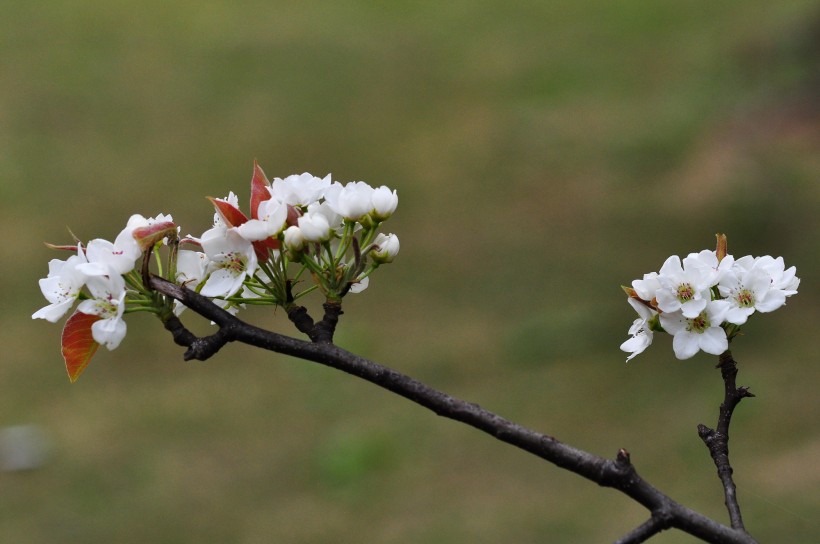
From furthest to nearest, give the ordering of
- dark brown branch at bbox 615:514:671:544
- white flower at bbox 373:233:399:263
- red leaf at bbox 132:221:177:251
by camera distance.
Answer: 1. white flower at bbox 373:233:399:263
2. red leaf at bbox 132:221:177:251
3. dark brown branch at bbox 615:514:671:544

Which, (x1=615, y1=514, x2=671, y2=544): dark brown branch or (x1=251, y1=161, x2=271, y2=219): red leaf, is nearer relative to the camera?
(x1=615, y1=514, x2=671, y2=544): dark brown branch

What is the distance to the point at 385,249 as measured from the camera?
875mm

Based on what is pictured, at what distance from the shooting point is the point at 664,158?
5066 millimetres

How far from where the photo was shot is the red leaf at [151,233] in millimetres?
733

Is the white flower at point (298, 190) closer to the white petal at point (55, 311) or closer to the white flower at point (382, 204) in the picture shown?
the white flower at point (382, 204)

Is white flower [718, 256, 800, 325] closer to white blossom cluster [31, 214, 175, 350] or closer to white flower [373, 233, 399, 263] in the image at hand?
white flower [373, 233, 399, 263]

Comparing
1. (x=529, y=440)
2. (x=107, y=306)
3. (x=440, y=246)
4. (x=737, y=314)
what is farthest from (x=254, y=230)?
(x=440, y=246)

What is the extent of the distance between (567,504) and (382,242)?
2919 mm

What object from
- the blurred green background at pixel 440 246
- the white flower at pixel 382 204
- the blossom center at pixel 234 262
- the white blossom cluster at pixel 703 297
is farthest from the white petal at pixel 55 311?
the blurred green background at pixel 440 246

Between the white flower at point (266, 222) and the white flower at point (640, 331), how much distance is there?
0.27 m

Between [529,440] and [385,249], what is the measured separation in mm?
290

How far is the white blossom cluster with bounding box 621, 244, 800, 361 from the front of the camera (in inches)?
29.7

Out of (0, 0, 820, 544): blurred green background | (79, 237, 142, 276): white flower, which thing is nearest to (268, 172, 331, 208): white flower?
(79, 237, 142, 276): white flower

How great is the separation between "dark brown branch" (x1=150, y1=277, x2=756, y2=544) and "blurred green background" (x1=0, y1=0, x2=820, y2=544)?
85.1 inches
